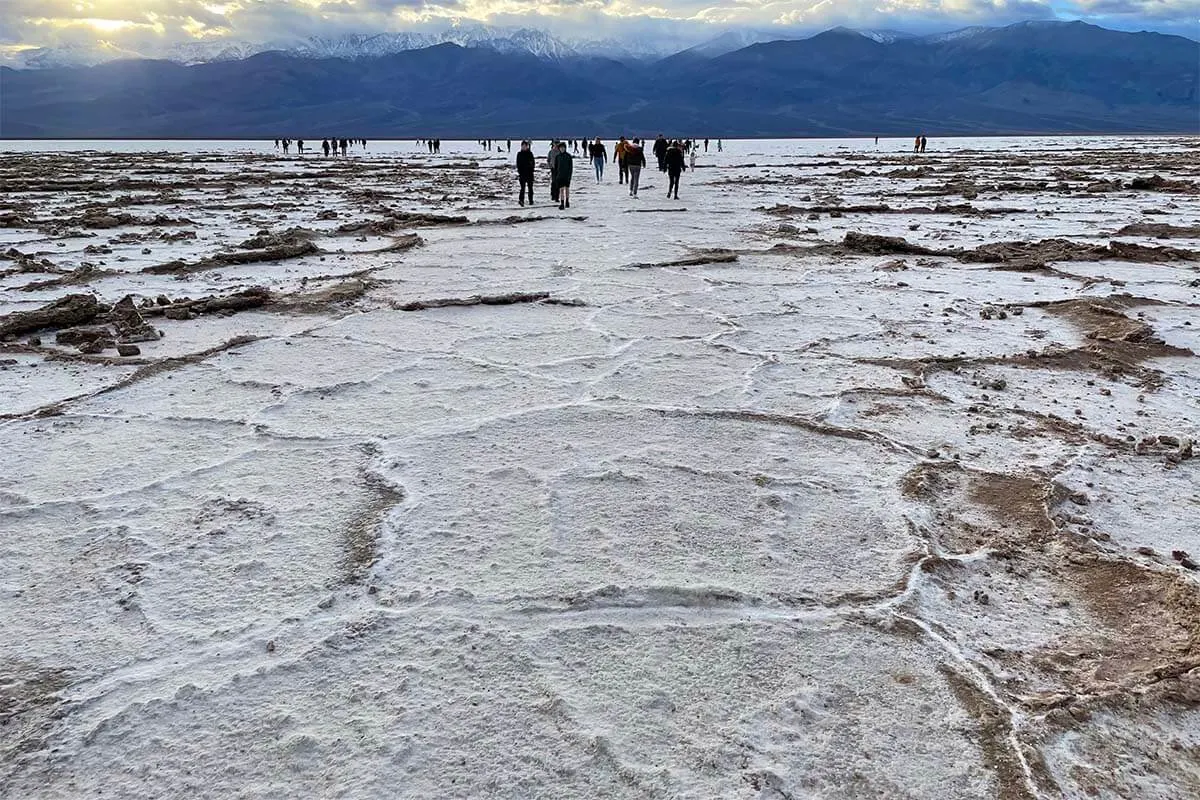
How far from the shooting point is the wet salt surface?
198 centimetres

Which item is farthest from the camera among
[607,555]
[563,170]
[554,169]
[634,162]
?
[634,162]

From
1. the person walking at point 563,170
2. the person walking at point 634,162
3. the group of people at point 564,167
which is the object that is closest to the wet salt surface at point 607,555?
the person walking at point 563,170

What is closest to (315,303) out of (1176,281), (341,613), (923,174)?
(341,613)

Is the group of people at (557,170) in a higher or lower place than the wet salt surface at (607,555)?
higher

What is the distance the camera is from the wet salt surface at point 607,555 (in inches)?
77.9

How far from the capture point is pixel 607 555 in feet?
9.33

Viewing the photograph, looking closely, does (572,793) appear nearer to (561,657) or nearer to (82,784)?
(561,657)

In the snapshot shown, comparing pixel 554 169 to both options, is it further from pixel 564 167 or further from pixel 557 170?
pixel 564 167

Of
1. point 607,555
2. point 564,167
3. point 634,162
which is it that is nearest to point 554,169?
point 564,167

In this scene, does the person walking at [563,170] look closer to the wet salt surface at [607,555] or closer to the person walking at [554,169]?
the person walking at [554,169]

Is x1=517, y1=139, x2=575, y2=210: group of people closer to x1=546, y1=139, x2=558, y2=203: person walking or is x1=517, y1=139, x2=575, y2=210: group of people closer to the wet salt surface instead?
x1=546, y1=139, x2=558, y2=203: person walking

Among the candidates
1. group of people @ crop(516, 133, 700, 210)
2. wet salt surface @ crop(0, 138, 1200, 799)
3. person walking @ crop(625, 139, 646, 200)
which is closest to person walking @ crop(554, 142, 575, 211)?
group of people @ crop(516, 133, 700, 210)

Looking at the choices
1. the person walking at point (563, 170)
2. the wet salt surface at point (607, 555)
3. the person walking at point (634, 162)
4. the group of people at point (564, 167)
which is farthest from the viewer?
the person walking at point (634, 162)

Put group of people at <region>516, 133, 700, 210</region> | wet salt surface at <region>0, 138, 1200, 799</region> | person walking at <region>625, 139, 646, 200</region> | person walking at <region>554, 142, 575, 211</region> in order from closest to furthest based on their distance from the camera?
wet salt surface at <region>0, 138, 1200, 799</region> < person walking at <region>554, 142, 575, 211</region> < group of people at <region>516, 133, 700, 210</region> < person walking at <region>625, 139, 646, 200</region>
